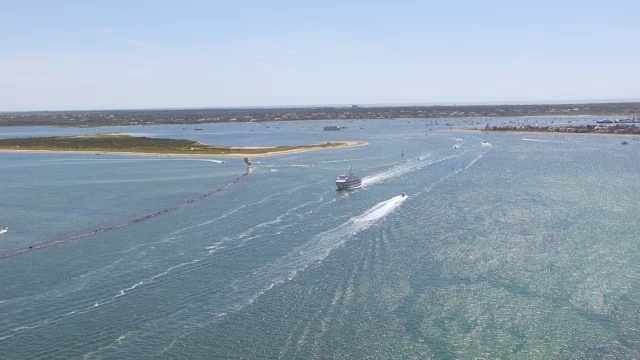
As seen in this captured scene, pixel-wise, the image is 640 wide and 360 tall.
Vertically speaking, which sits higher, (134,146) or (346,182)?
(134,146)

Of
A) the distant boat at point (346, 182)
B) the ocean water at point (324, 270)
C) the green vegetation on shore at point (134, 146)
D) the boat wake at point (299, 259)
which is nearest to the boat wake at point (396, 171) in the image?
the ocean water at point (324, 270)

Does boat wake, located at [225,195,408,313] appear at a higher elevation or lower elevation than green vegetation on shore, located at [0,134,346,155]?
lower

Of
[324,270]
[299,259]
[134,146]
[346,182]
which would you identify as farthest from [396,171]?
[134,146]

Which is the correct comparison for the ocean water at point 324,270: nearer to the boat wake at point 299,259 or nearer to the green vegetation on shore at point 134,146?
the boat wake at point 299,259

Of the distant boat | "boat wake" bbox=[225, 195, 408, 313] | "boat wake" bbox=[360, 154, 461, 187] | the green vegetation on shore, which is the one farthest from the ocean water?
the green vegetation on shore

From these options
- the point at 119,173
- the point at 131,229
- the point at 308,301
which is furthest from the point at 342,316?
the point at 119,173

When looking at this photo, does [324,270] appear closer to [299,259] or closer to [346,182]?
[299,259]

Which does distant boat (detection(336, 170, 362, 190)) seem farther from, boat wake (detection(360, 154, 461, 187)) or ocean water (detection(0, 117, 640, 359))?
boat wake (detection(360, 154, 461, 187))

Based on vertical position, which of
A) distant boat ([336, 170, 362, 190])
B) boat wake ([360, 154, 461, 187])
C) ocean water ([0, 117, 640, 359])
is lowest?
ocean water ([0, 117, 640, 359])

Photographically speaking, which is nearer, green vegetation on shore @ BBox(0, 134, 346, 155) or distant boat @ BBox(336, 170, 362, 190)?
distant boat @ BBox(336, 170, 362, 190)
